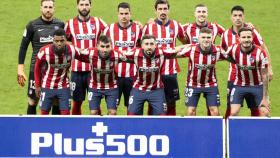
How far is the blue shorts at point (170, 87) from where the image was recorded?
15.4m

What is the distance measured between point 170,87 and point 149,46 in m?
1.44

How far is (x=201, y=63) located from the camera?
14.7 m

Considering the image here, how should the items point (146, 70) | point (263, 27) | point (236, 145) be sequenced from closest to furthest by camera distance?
point (236, 145) < point (146, 70) < point (263, 27)

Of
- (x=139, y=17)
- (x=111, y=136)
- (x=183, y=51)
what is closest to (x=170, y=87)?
(x=183, y=51)

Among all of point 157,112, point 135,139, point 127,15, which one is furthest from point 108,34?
point 135,139

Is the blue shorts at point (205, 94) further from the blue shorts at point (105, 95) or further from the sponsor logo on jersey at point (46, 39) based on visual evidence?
the sponsor logo on jersey at point (46, 39)

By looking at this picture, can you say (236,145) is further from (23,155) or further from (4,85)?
(4,85)

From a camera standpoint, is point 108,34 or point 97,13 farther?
point 97,13

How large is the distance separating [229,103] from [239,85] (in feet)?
2.00

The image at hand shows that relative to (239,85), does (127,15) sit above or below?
above

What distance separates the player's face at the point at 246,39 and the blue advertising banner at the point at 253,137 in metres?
2.64

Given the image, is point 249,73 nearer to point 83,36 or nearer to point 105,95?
point 105,95

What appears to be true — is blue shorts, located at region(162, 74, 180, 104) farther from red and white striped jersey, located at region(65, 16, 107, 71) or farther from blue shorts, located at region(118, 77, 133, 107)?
red and white striped jersey, located at region(65, 16, 107, 71)

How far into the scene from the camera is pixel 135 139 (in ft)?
40.3
